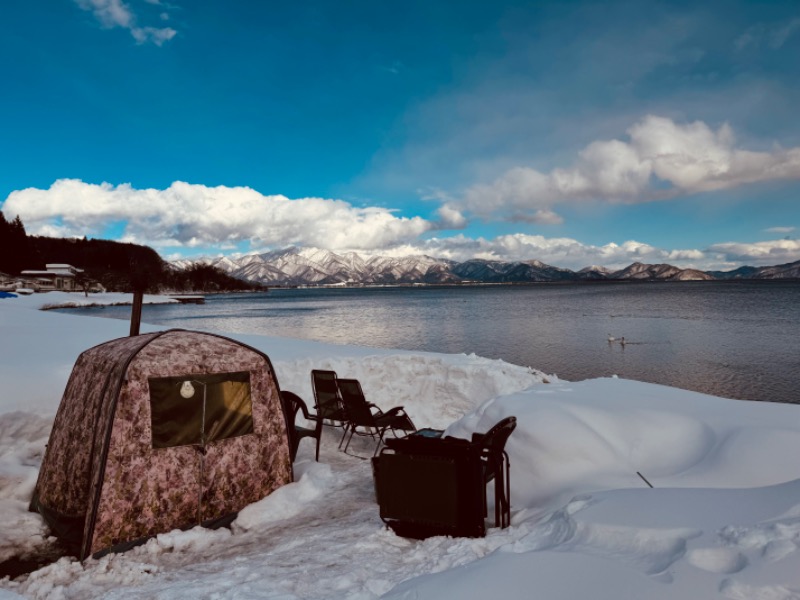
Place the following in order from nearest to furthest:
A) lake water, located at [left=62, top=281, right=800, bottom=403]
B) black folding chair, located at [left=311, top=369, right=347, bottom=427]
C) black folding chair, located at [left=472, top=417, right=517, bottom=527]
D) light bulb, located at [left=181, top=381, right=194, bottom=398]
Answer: black folding chair, located at [left=472, top=417, right=517, bottom=527] → light bulb, located at [left=181, top=381, right=194, bottom=398] → black folding chair, located at [left=311, top=369, right=347, bottom=427] → lake water, located at [left=62, top=281, right=800, bottom=403]

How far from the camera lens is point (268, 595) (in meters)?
4.14

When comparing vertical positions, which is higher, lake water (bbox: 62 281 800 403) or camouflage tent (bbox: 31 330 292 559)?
camouflage tent (bbox: 31 330 292 559)

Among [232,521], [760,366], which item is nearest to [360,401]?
[232,521]

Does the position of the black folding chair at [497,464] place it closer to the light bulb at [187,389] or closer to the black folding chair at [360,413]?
the light bulb at [187,389]

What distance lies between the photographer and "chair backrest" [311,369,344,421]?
9570mm

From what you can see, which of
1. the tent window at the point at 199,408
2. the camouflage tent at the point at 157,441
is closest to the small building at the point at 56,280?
the camouflage tent at the point at 157,441

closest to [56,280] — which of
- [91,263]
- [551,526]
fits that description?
[91,263]

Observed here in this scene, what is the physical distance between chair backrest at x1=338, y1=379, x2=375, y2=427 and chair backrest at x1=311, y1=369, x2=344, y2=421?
251mm

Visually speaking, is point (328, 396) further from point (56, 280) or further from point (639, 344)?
point (56, 280)

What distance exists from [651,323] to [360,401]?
49748 mm

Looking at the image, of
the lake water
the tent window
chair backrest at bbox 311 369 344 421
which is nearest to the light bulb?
the tent window

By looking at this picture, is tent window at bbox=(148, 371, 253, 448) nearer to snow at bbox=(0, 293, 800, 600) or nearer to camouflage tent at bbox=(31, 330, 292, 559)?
camouflage tent at bbox=(31, 330, 292, 559)

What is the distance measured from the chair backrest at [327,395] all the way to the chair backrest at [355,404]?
25 cm

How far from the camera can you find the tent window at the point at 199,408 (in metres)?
5.82
